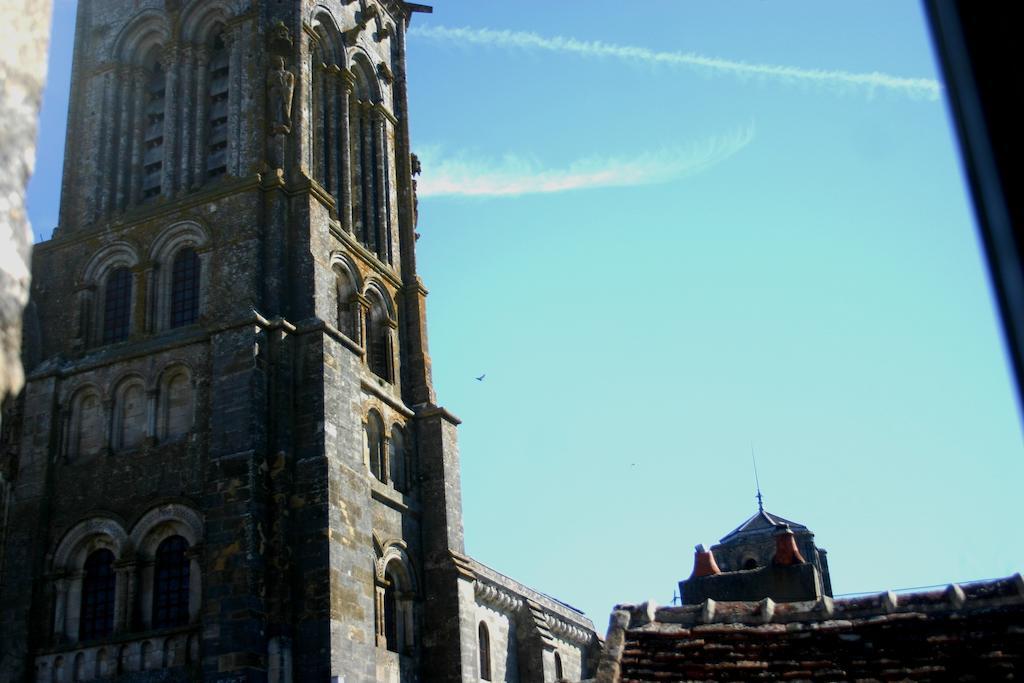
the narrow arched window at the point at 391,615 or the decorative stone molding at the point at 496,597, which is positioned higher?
the decorative stone molding at the point at 496,597

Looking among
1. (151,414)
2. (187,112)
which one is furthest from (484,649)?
(187,112)

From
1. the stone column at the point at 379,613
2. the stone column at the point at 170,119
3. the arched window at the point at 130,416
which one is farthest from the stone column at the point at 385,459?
the stone column at the point at 170,119

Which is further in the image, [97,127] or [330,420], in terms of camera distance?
[97,127]

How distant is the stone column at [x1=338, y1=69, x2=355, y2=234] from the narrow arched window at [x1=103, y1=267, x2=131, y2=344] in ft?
18.7

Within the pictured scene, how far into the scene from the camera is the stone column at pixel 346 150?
3172cm

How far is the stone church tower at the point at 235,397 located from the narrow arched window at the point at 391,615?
7 centimetres

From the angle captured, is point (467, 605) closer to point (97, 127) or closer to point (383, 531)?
point (383, 531)

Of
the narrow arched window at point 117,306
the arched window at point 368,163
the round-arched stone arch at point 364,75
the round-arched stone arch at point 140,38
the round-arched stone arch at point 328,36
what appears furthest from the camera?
the round-arched stone arch at point 364,75

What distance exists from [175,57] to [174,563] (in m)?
14.1

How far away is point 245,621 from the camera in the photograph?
23094 millimetres

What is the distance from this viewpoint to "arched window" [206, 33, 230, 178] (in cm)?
3014

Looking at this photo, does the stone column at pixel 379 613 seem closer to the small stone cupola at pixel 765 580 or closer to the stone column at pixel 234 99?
the small stone cupola at pixel 765 580

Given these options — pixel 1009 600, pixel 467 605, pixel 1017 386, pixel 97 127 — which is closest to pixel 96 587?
pixel 467 605

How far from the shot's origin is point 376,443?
29.2 meters
